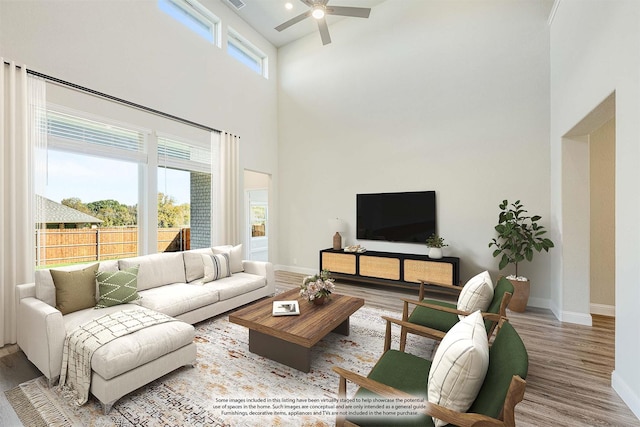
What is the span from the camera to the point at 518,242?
3.69 metres

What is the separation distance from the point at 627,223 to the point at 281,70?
645cm

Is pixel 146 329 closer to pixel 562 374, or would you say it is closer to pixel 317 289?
pixel 317 289

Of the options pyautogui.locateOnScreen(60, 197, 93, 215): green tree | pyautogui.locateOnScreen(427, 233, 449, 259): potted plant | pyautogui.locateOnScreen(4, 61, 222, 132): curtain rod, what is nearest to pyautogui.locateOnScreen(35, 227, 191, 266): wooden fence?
pyautogui.locateOnScreen(60, 197, 93, 215): green tree

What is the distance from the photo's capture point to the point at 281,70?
21.0ft

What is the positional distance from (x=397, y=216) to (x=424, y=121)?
1738mm

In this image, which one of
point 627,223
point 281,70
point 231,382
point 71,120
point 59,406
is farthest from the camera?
point 281,70

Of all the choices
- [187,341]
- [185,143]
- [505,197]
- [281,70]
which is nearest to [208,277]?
[187,341]

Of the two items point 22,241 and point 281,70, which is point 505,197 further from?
point 22,241

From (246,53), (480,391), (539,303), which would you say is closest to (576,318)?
(539,303)

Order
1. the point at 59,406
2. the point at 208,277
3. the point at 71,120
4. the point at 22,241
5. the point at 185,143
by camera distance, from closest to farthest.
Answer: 1. the point at 59,406
2. the point at 22,241
3. the point at 71,120
4. the point at 208,277
5. the point at 185,143

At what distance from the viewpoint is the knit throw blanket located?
1.89 m

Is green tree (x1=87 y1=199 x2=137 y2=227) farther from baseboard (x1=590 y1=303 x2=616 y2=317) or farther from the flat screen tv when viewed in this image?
baseboard (x1=590 y1=303 x2=616 y2=317)

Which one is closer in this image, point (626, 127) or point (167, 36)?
point (626, 127)

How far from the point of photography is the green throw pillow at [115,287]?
8.57 ft
